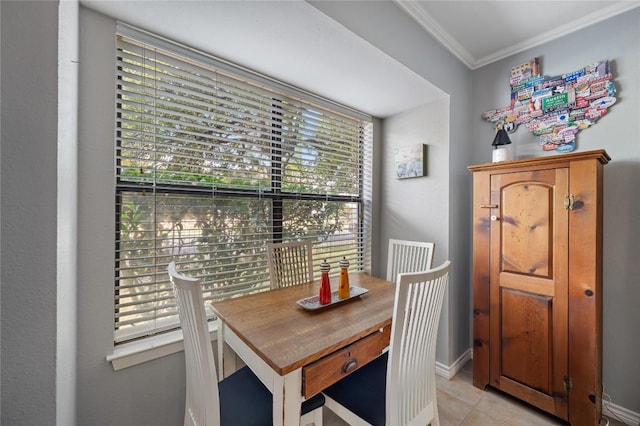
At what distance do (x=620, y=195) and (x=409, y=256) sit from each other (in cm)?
140

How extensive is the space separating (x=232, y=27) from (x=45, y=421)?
1702 mm

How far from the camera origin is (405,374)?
3.43ft

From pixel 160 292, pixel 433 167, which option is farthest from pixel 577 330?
pixel 160 292

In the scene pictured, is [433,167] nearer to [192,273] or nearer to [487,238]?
[487,238]

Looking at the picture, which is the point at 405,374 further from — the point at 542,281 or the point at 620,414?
the point at 620,414

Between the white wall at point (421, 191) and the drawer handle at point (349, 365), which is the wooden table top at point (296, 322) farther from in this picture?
the white wall at point (421, 191)

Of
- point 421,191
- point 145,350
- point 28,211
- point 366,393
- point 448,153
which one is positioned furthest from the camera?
point 421,191

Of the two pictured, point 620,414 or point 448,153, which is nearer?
point 620,414

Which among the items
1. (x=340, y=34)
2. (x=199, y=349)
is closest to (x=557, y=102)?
(x=340, y=34)

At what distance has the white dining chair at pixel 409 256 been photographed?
5.94 ft

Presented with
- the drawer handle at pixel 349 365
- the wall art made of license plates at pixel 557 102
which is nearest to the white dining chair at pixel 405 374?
the drawer handle at pixel 349 365

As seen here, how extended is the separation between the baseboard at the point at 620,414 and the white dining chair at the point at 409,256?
1429mm

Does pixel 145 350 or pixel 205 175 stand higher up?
pixel 205 175

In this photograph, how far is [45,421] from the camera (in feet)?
2.13
